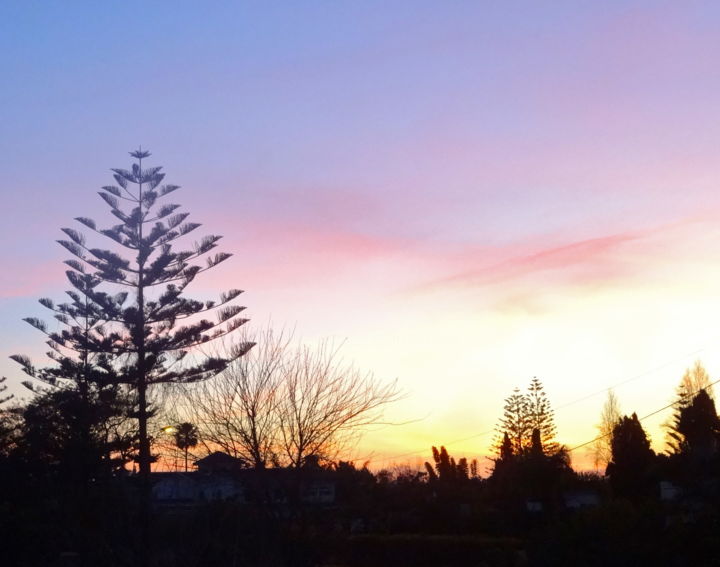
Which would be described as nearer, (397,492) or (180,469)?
(180,469)

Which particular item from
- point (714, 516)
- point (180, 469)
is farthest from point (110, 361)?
point (714, 516)

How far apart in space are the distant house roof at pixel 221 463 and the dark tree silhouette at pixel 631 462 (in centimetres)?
1868

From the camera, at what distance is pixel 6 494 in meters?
14.8

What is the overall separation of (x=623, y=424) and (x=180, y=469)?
2196cm

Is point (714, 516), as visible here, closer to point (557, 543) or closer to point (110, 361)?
point (557, 543)

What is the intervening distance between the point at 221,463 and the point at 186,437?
1.43 m

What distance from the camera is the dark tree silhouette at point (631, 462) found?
108 feet

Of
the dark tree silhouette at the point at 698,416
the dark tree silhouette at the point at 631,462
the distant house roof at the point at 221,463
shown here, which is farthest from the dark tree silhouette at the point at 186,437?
the dark tree silhouette at the point at 698,416

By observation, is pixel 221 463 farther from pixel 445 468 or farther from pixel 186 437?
pixel 445 468

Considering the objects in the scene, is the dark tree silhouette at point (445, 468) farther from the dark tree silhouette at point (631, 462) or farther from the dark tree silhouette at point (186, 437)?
the dark tree silhouette at point (186, 437)

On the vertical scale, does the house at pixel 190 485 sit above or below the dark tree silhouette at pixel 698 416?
below

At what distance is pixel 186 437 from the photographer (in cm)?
1923

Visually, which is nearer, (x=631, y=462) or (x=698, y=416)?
(x=698, y=416)

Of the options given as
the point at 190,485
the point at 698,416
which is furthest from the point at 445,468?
the point at 190,485
